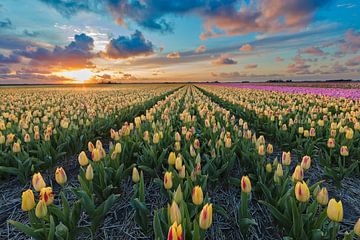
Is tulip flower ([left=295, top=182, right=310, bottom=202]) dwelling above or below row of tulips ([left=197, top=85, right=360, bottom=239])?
above

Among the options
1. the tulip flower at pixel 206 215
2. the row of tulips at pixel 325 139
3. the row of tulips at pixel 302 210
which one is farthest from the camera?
the row of tulips at pixel 325 139

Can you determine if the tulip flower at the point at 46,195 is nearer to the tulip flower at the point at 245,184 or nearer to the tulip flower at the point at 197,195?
the tulip flower at the point at 197,195

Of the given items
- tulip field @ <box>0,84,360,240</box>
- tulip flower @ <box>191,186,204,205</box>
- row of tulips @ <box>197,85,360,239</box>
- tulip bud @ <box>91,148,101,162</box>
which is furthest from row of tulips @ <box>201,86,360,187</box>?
tulip bud @ <box>91,148,101,162</box>

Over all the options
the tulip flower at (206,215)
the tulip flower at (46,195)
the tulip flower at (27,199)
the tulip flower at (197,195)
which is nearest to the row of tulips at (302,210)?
the tulip flower at (197,195)

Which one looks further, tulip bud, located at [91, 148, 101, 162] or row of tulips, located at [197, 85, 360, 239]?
tulip bud, located at [91, 148, 101, 162]

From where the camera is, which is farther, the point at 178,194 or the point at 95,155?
the point at 95,155

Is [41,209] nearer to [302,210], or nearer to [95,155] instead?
[95,155]

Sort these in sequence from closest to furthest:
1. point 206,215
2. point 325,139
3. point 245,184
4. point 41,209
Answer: point 206,215 → point 41,209 → point 245,184 → point 325,139

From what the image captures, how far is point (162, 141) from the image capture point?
4.29 m

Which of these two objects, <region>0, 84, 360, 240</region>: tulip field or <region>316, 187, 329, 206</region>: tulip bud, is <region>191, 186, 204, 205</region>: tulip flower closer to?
<region>0, 84, 360, 240</region>: tulip field

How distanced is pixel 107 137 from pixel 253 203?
4797 millimetres

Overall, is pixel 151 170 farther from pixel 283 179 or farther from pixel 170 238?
pixel 170 238

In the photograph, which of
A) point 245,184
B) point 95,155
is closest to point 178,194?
point 245,184

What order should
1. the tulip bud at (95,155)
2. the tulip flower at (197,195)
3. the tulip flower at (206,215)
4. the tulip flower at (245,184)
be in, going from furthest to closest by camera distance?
1. the tulip bud at (95,155)
2. the tulip flower at (245,184)
3. the tulip flower at (197,195)
4. the tulip flower at (206,215)
